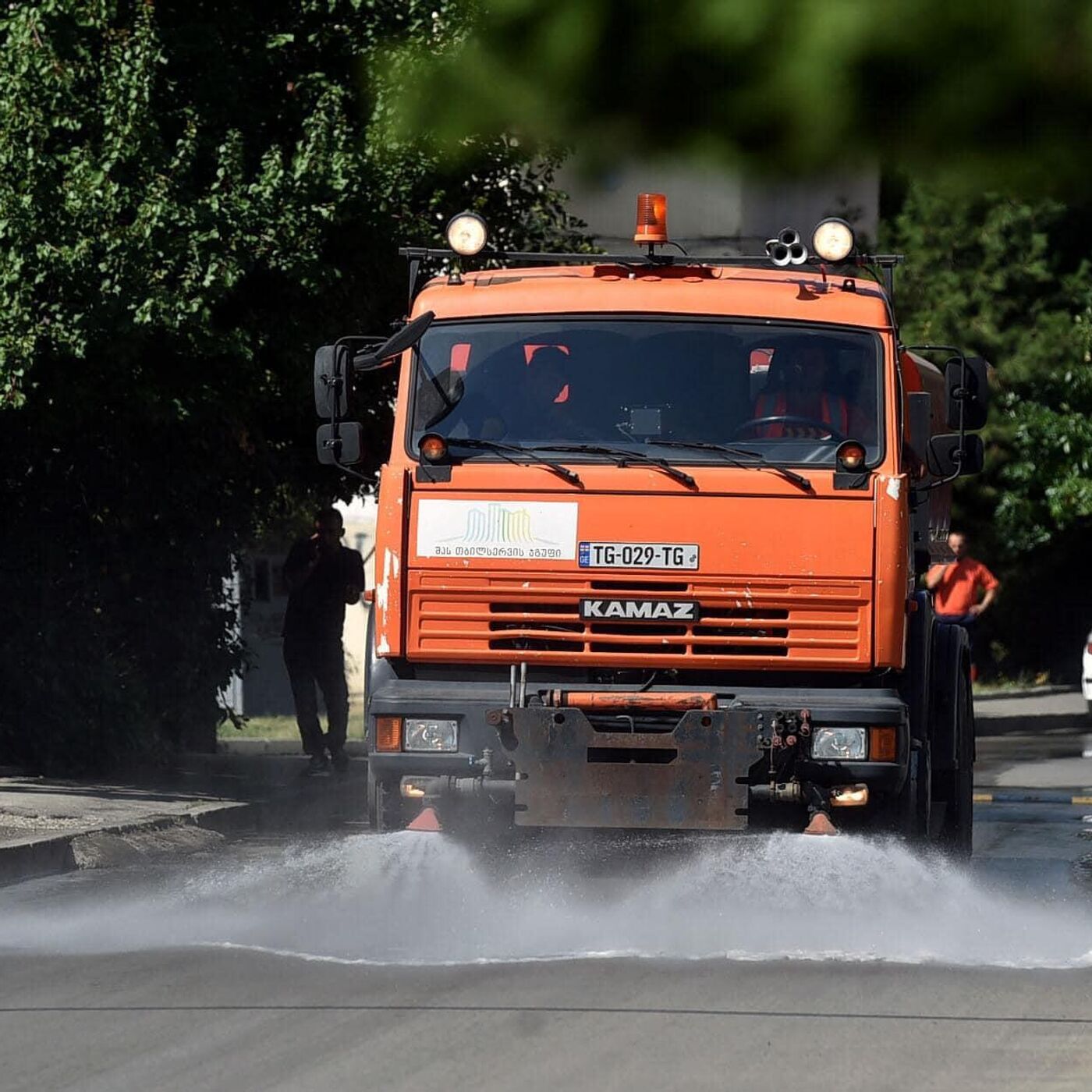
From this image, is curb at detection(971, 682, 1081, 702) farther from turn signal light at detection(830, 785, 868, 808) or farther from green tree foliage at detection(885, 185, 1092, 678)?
turn signal light at detection(830, 785, 868, 808)

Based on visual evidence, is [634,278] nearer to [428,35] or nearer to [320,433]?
[320,433]

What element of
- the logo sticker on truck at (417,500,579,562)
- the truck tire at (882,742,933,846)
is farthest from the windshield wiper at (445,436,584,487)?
the truck tire at (882,742,933,846)

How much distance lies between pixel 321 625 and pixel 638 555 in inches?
282

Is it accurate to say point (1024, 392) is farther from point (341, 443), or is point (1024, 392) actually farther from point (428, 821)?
point (428, 821)

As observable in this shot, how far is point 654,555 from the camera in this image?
7.99 m

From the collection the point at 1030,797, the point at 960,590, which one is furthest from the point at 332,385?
the point at 960,590

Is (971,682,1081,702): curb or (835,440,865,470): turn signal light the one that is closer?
(835,440,865,470): turn signal light

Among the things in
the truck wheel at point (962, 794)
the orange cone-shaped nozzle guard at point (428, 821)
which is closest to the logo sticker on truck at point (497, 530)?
the orange cone-shaped nozzle guard at point (428, 821)

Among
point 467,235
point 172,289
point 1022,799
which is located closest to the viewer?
point 467,235

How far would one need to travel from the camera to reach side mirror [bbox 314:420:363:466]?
8.66 metres

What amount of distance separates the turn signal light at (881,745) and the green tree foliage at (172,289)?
173 inches

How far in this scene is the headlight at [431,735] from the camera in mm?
8078

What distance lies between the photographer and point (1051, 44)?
2.05 m

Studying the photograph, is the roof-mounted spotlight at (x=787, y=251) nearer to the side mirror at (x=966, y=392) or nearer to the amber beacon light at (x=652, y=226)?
the amber beacon light at (x=652, y=226)
